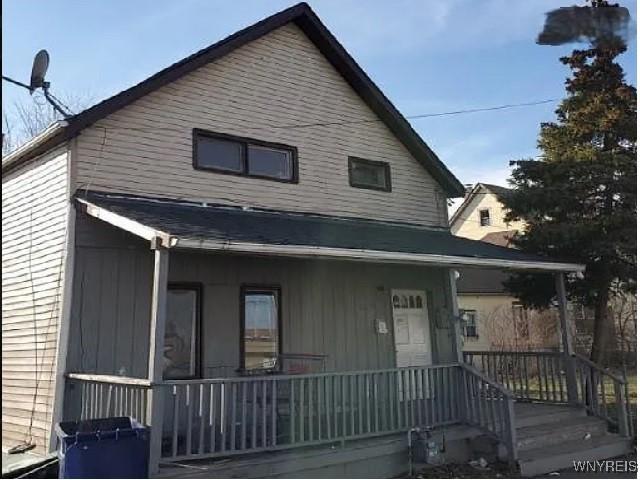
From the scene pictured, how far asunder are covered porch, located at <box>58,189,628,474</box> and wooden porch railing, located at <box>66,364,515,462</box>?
2cm

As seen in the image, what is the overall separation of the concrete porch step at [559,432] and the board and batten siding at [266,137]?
4395 mm

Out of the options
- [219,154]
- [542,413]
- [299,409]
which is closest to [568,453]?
[542,413]

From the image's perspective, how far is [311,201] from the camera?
1023cm

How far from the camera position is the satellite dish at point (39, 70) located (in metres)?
8.75

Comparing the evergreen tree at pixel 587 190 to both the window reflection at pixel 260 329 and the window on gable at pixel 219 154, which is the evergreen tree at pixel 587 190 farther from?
the window on gable at pixel 219 154

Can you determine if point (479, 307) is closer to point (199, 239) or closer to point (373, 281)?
point (373, 281)

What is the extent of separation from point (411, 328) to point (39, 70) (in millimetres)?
7355

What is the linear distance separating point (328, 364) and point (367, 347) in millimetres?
857

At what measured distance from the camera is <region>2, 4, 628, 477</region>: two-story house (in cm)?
686

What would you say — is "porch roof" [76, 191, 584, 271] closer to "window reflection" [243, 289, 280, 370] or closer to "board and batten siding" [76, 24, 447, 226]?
"board and batten siding" [76, 24, 447, 226]

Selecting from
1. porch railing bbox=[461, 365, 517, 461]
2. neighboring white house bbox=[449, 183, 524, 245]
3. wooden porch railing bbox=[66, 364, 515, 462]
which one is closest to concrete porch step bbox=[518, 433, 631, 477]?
porch railing bbox=[461, 365, 517, 461]

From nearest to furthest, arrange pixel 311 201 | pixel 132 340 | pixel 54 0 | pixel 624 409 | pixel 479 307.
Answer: pixel 54 0 < pixel 132 340 < pixel 624 409 < pixel 311 201 < pixel 479 307

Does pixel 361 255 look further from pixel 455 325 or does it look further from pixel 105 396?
pixel 105 396

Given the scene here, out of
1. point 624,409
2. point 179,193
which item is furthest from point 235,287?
point 624,409
